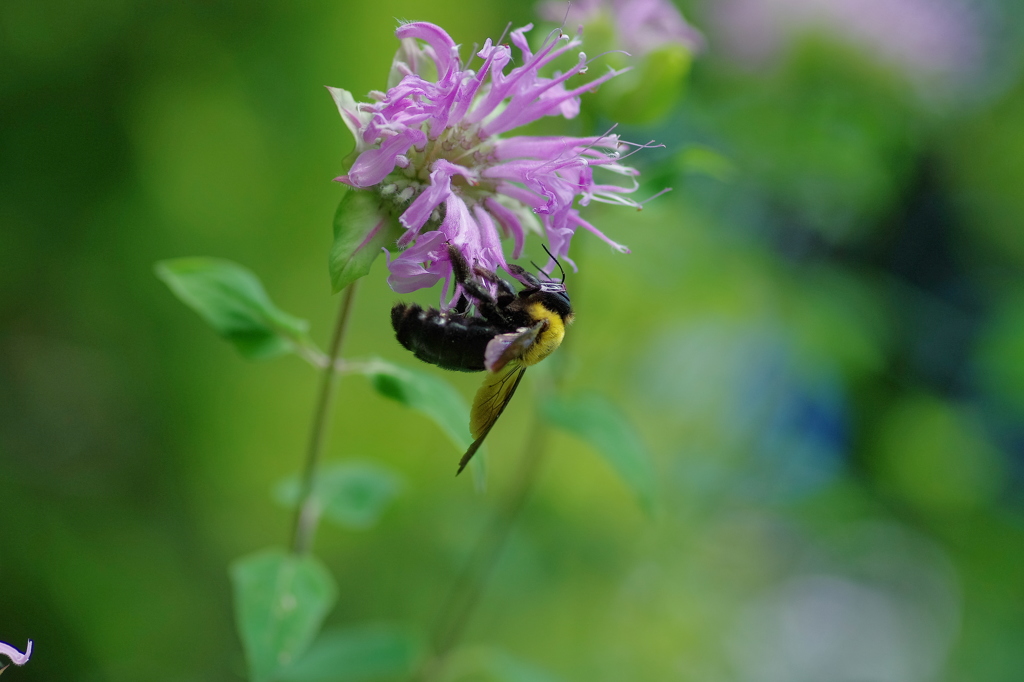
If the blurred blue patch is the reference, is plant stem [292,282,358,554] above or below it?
above

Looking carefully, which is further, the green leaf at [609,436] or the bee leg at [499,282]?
the green leaf at [609,436]

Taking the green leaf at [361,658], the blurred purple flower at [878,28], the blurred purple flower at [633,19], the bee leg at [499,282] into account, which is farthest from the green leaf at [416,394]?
the blurred purple flower at [878,28]

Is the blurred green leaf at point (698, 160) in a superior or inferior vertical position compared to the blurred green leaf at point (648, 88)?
inferior

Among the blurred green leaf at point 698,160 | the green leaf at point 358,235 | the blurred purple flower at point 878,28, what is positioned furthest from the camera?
the blurred purple flower at point 878,28

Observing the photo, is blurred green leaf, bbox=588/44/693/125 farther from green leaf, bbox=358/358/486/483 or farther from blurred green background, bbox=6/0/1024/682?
green leaf, bbox=358/358/486/483

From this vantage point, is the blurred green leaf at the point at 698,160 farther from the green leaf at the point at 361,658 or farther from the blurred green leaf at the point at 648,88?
the green leaf at the point at 361,658

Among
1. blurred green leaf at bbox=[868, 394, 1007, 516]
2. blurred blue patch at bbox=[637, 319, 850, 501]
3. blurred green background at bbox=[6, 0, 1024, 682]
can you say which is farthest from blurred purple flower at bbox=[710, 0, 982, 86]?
blurred green leaf at bbox=[868, 394, 1007, 516]
